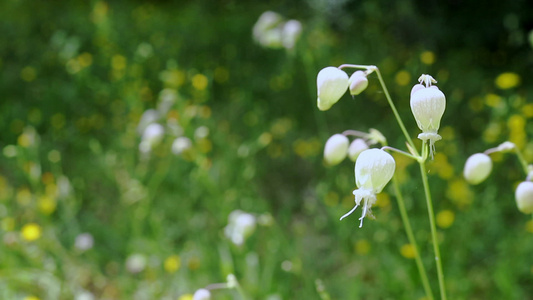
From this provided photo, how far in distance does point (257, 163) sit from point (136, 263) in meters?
0.70

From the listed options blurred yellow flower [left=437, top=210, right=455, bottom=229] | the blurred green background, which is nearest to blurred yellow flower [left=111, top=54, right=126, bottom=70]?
the blurred green background

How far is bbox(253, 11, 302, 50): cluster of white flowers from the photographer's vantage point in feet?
5.11

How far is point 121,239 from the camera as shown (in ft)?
5.88

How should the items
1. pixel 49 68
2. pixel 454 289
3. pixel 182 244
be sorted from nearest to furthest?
1. pixel 454 289
2. pixel 182 244
3. pixel 49 68

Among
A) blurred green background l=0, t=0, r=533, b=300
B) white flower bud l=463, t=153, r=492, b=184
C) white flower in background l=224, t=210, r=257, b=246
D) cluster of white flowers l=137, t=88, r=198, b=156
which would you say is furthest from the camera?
blurred green background l=0, t=0, r=533, b=300

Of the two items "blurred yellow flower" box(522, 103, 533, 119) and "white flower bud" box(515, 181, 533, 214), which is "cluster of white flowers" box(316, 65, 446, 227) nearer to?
"white flower bud" box(515, 181, 533, 214)

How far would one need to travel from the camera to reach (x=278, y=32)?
1663 millimetres

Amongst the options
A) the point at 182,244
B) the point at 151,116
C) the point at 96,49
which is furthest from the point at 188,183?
the point at 96,49

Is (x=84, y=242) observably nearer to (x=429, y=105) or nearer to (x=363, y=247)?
(x=363, y=247)

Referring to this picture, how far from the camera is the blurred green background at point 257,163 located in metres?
1.53

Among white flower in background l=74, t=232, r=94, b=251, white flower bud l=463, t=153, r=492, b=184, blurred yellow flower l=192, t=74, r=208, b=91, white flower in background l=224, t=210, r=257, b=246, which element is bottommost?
white flower bud l=463, t=153, r=492, b=184

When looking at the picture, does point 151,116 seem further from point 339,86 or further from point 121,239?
point 339,86

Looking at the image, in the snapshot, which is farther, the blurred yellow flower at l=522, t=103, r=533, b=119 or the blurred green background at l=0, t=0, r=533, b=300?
the blurred yellow flower at l=522, t=103, r=533, b=119

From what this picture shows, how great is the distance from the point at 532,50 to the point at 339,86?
7.35ft
